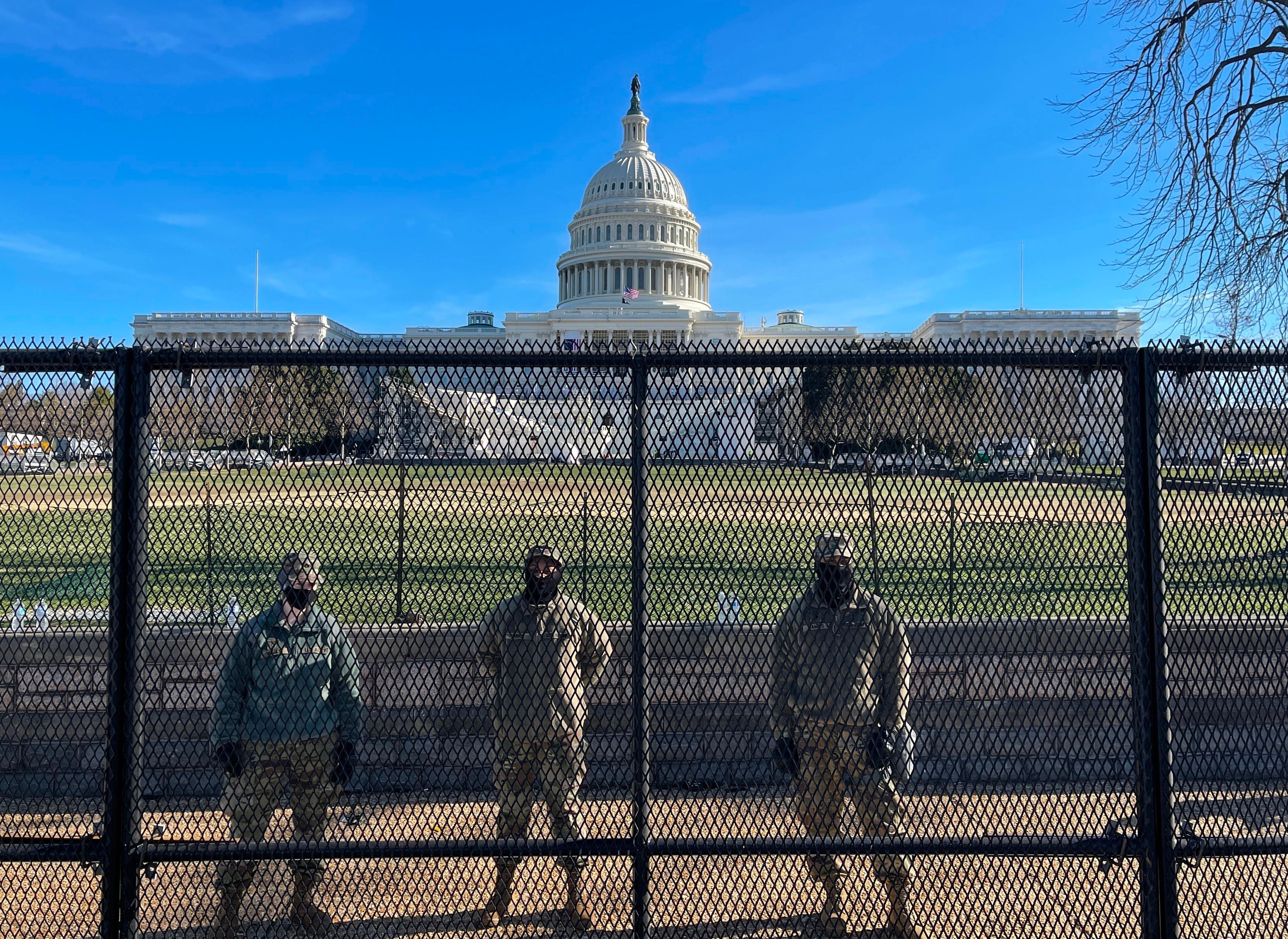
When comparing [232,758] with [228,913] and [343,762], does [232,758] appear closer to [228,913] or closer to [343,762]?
[343,762]

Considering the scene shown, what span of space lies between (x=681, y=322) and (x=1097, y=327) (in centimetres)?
3720

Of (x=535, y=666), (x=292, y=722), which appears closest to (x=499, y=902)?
(x=535, y=666)

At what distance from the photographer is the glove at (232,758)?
3.72 metres

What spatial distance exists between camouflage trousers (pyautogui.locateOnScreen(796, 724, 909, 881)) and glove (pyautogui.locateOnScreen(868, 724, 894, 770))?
0.02 m

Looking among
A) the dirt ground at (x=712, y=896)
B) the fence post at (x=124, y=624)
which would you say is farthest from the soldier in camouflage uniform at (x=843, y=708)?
the fence post at (x=124, y=624)

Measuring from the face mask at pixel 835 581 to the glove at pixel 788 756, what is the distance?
58 cm

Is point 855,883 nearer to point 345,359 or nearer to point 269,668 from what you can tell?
point 269,668

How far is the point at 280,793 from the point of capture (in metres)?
3.88

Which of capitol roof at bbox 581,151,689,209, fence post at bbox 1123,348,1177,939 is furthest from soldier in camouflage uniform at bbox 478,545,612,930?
capitol roof at bbox 581,151,689,209

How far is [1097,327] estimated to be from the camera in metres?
78.9

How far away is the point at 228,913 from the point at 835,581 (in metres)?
2.84

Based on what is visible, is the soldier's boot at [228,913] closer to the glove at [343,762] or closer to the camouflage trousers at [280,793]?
the camouflage trousers at [280,793]

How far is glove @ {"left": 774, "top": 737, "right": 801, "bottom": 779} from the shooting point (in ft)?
11.8

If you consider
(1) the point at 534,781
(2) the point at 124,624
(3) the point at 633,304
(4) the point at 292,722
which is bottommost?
(1) the point at 534,781
